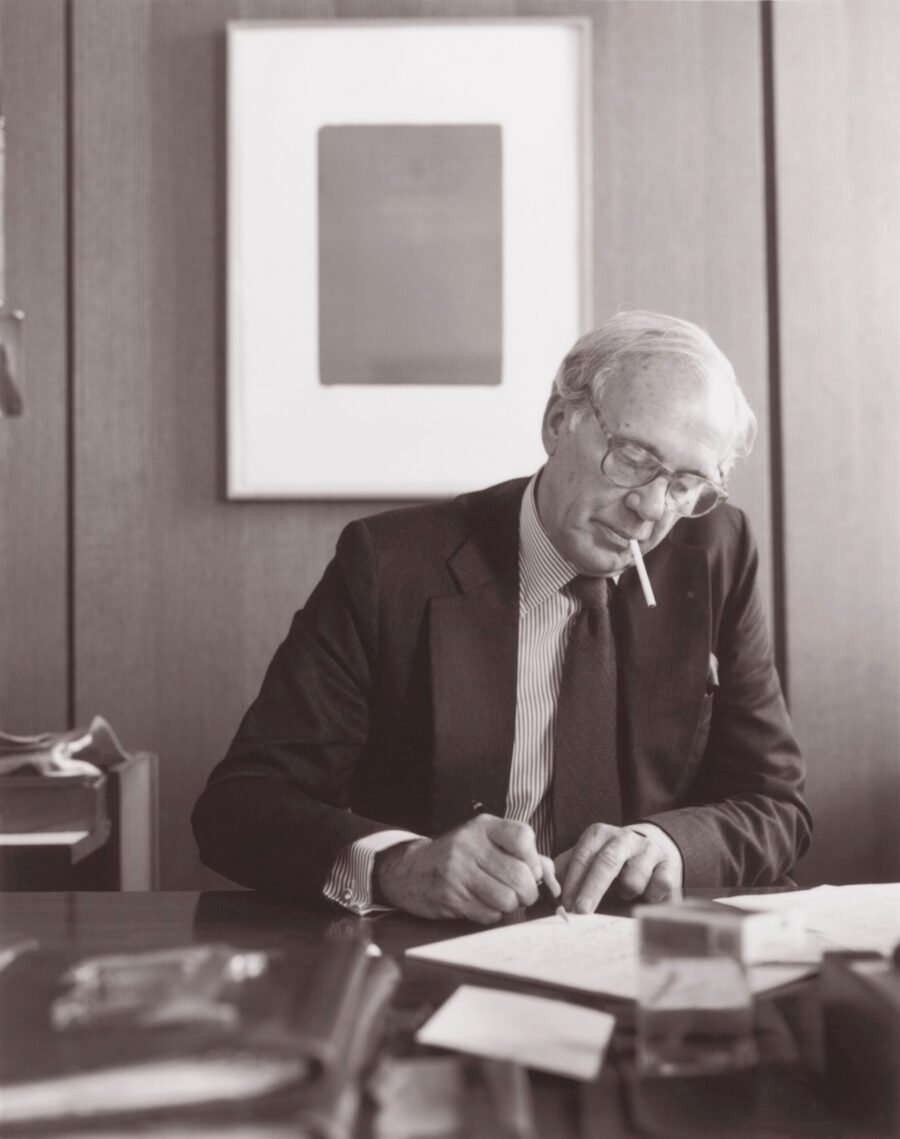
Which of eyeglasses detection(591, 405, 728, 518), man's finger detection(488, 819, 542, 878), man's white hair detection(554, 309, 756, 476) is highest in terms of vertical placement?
man's white hair detection(554, 309, 756, 476)

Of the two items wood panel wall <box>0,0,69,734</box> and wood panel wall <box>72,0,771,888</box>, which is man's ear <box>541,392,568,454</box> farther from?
wood panel wall <box>0,0,69,734</box>

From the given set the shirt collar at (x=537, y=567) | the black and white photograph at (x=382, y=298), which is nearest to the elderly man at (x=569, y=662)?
the shirt collar at (x=537, y=567)

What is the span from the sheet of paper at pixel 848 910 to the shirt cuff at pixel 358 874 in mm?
375

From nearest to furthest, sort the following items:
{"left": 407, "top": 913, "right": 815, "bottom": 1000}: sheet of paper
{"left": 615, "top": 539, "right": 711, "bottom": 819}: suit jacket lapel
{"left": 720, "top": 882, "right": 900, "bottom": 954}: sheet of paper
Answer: {"left": 407, "top": 913, "right": 815, "bottom": 1000}: sheet of paper < {"left": 720, "top": 882, "right": 900, "bottom": 954}: sheet of paper < {"left": 615, "top": 539, "right": 711, "bottom": 819}: suit jacket lapel

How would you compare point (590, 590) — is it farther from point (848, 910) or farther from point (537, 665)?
point (848, 910)

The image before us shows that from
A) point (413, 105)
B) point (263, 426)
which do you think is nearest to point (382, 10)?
point (413, 105)

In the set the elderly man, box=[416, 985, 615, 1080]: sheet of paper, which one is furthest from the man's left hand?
box=[416, 985, 615, 1080]: sheet of paper

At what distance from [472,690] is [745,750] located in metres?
0.42

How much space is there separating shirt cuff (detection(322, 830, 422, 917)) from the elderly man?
147mm

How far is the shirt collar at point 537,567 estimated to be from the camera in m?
1.72

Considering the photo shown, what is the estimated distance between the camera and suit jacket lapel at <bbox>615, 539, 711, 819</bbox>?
1660mm

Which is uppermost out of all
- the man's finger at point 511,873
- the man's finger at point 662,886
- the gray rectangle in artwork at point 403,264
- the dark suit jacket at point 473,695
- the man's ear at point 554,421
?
the gray rectangle in artwork at point 403,264

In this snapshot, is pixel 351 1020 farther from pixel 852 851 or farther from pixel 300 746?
pixel 852 851

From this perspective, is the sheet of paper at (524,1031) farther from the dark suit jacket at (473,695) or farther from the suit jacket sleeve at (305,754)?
the dark suit jacket at (473,695)
